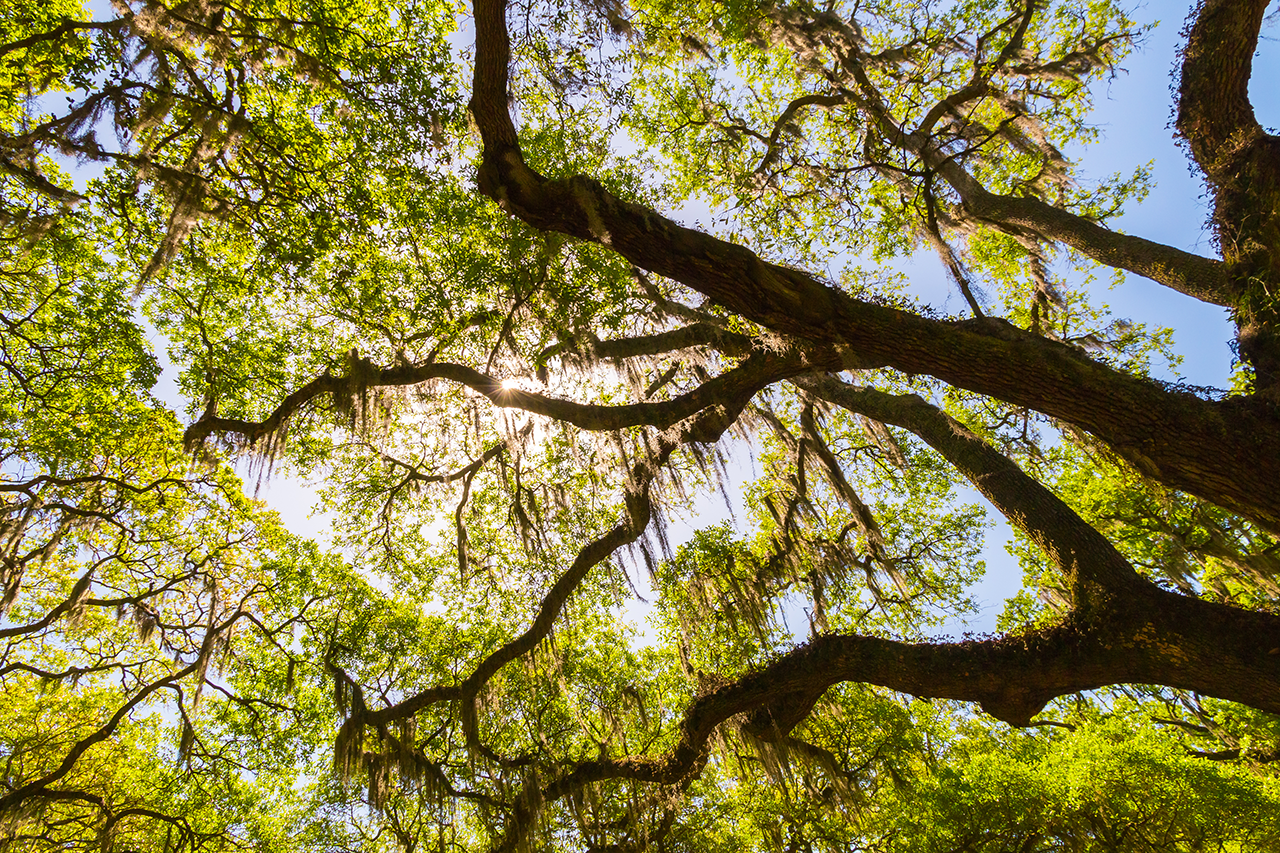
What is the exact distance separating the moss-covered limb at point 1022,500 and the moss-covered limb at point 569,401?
2.13 m

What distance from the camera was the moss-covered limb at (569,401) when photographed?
17.9ft

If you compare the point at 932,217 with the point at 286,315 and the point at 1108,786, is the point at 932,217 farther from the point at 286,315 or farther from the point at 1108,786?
the point at 286,315

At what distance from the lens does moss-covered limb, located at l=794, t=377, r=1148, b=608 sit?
459 cm

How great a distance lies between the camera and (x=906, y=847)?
777cm

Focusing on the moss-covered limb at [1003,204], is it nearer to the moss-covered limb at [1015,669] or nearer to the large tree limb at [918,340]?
the large tree limb at [918,340]

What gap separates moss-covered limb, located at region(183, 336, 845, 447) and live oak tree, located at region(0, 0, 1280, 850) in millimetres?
49

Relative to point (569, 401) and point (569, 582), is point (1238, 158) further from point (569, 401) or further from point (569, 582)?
point (569, 582)

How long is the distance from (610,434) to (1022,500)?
4.41m

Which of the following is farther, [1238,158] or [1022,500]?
[1022,500]

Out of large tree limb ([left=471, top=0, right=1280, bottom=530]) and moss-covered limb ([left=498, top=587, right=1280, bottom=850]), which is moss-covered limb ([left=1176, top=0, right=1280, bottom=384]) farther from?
→ moss-covered limb ([left=498, top=587, right=1280, bottom=850])

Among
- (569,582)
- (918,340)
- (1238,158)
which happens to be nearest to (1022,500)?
(918,340)

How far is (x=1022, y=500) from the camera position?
527 cm

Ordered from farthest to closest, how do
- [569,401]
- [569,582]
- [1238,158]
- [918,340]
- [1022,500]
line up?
1. [569,582]
2. [569,401]
3. [1022,500]
4. [1238,158]
5. [918,340]

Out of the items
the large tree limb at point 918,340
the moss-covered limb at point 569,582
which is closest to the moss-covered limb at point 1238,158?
the large tree limb at point 918,340
